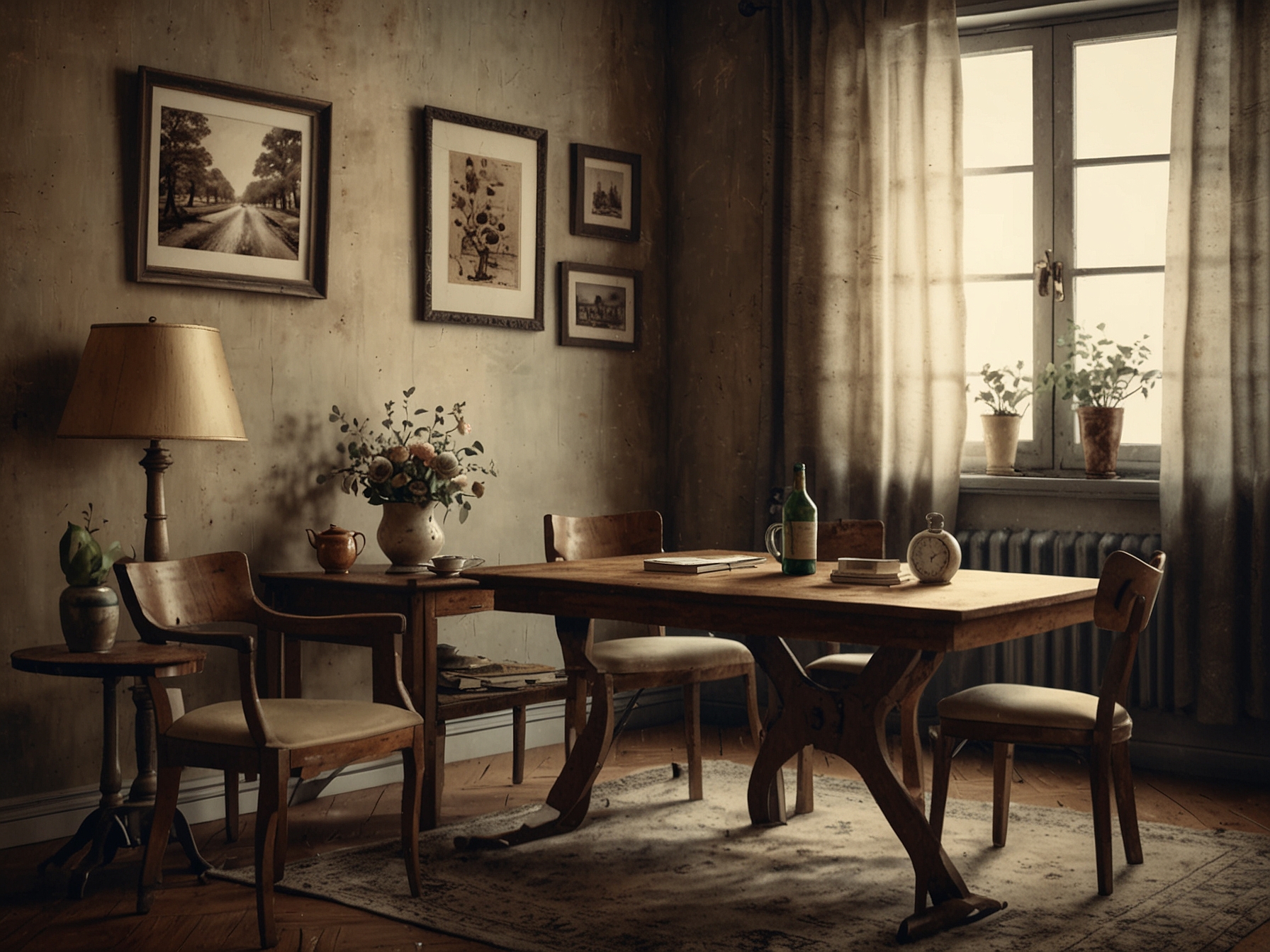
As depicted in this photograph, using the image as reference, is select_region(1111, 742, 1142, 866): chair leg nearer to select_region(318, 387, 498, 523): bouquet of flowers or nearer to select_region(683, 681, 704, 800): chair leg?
select_region(683, 681, 704, 800): chair leg

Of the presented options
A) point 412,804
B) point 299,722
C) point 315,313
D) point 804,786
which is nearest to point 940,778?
point 804,786

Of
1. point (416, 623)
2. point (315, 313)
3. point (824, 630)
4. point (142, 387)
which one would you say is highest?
point (315, 313)

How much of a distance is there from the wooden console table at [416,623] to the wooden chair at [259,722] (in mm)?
281

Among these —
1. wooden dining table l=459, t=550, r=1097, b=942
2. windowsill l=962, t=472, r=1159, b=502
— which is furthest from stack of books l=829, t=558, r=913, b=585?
windowsill l=962, t=472, r=1159, b=502

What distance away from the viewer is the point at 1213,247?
4.32m

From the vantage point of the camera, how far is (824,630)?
110 inches

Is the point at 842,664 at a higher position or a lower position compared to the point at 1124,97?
lower

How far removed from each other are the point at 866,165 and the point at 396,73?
5.74 ft

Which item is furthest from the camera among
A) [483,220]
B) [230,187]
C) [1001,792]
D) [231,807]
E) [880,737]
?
[483,220]

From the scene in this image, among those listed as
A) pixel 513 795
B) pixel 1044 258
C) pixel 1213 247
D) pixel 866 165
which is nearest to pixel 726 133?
pixel 866 165

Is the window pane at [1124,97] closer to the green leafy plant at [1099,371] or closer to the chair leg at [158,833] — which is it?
the green leafy plant at [1099,371]

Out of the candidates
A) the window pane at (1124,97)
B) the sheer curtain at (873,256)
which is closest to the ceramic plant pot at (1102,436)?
the sheer curtain at (873,256)

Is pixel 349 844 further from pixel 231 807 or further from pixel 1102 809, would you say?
pixel 1102 809

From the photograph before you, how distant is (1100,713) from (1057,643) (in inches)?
63.2
